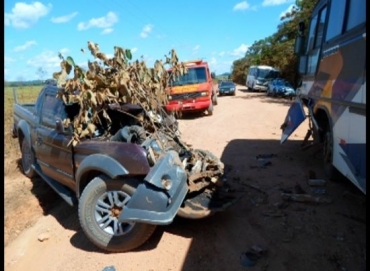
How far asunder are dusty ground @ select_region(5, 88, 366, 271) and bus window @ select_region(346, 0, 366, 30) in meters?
2.32

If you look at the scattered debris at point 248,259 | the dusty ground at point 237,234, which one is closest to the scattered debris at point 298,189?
the dusty ground at point 237,234

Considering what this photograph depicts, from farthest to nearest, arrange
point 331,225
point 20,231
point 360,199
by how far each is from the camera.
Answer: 1. point 20,231
2. point 360,199
3. point 331,225

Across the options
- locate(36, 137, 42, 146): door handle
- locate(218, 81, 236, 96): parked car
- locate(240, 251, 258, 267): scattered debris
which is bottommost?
locate(218, 81, 236, 96): parked car

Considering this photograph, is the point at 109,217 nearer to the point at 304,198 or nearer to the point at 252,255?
the point at 252,255

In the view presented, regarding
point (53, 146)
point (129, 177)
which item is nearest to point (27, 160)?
point (53, 146)

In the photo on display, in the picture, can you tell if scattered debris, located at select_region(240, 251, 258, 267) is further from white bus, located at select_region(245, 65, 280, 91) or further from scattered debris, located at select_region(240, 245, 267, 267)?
white bus, located at select_region(245, 65, 280, 91)

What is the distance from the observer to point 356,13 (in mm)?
3975

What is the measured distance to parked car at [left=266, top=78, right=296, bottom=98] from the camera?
A: 25.2 meters

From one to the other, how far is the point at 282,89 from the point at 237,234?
2314cm

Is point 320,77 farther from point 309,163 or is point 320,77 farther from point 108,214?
point 108,214

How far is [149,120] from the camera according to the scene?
491cm

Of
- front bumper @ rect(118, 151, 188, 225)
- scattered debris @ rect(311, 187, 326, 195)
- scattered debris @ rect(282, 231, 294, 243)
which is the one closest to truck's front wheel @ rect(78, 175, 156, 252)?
front bumper @ rect(118, 151, 188, 225)

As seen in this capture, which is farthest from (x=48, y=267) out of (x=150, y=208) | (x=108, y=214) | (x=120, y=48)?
(x=120, y=48)

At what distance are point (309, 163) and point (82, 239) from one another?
4.44m
